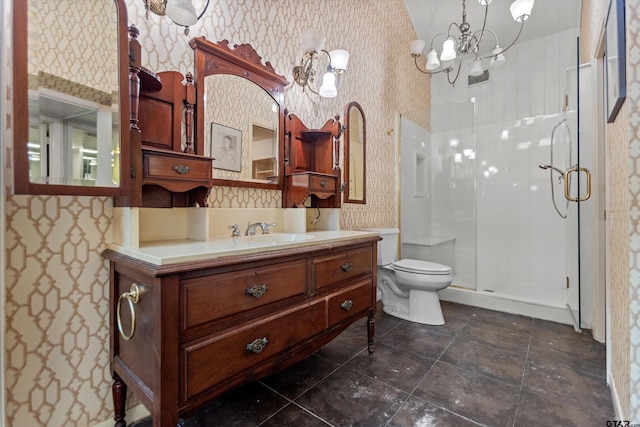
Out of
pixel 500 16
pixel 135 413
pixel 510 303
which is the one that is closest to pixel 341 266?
pixel 135 413

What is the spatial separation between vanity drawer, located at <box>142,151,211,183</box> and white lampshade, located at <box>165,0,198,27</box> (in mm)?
643

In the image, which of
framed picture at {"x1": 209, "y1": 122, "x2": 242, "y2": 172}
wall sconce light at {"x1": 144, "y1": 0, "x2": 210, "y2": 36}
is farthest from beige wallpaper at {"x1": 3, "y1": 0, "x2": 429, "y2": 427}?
framed picture at {"x1": 209, "y1": 122, "x2": 242, "y2": 172}

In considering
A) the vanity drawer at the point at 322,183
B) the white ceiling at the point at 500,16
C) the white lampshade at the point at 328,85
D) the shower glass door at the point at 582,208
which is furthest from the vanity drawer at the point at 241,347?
the white ceiling at the point at 500,16

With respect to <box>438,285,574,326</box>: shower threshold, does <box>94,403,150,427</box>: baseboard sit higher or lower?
lower

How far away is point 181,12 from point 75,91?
594 mm

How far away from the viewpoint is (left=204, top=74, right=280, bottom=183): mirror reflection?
5.25 ft

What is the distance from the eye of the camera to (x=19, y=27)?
0.90 m

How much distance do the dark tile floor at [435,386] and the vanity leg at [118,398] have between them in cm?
12

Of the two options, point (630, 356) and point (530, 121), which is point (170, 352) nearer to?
point (630, 356)

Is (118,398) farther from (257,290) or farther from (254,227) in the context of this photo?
(254,227)

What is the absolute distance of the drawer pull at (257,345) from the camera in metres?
1.17

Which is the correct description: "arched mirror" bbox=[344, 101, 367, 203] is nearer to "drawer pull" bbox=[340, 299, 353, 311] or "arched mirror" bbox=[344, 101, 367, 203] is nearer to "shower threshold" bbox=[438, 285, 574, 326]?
"drawer pull" bbox=[340, 299, 353, 311]

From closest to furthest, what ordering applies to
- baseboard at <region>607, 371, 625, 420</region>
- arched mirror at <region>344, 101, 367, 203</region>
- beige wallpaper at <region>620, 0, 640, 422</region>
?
beige wallpaper at <region>620, 0, 640, 422</region>
baseboard at <region>607, 371, 625, 420</region>
arched mirror at <region>344, 101, 367, 203</region>

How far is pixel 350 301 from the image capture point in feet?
5.64
